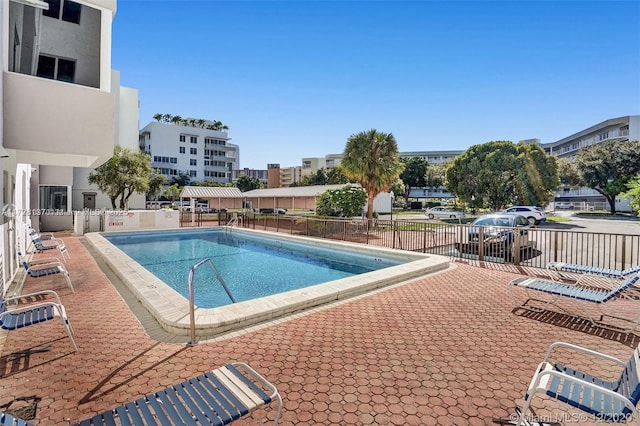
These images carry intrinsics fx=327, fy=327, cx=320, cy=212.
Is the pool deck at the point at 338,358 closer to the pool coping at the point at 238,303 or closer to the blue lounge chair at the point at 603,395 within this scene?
the pool coping at the point at 238,303

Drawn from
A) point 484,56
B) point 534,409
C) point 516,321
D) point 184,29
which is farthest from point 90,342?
point 484,56

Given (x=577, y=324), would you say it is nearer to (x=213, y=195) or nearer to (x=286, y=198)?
(x=213, y=195)

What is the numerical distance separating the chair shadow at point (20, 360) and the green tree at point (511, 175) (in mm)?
33667

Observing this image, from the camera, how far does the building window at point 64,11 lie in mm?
7848

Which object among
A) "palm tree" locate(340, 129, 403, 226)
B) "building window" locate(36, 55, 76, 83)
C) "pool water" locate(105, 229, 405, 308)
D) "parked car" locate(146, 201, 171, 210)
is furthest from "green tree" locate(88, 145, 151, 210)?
"parked car" locate(146, 201, 171, 210)

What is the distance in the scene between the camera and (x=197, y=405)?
7.98 feet

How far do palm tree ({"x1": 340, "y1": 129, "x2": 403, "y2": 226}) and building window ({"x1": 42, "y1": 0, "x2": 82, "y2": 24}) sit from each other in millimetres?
17625

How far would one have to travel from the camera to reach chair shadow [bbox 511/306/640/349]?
184 inches

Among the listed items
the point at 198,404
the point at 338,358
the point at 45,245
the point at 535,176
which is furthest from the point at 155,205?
A: the point at 198,404

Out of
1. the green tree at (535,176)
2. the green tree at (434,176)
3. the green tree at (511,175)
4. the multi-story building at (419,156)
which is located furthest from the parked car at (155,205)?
the green tree at (434,176)

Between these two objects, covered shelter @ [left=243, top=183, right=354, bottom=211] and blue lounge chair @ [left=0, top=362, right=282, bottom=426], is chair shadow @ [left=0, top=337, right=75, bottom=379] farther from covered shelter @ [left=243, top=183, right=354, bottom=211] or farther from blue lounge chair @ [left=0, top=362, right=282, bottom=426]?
covered shelter @ [left=243, top=183, right=354, bottom=211]

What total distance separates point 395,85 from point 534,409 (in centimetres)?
2034

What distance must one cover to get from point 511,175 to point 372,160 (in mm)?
16560

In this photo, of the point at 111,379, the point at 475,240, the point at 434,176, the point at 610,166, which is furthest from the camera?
the point at 434,176
